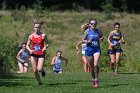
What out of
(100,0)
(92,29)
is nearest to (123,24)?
(100,0)

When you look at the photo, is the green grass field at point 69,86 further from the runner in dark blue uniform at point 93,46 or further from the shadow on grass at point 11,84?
the runner in dark blue uniform at point 93,46

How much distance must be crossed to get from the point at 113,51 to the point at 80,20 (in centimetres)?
2426

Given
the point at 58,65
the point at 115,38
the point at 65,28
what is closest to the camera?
the point at 115,38

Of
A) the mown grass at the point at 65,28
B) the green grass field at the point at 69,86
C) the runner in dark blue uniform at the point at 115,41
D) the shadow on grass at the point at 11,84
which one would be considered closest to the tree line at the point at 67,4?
the mown grass at the point at 65,28

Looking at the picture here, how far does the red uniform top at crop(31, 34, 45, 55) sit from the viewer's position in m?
18.5

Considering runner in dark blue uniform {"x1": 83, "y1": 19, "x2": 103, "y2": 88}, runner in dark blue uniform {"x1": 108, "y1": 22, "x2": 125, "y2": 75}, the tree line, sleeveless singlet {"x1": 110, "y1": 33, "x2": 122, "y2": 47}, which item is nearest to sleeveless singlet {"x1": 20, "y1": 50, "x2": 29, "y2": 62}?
runner in dark blue uniform {"x1": 108, "y1": 22, "x2": 125, "y2": 75}

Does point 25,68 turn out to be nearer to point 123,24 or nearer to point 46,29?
point 46,29

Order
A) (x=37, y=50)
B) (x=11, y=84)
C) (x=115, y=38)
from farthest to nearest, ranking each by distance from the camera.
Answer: (x=115, y=38), (x=11, y=84), (x=37, y=50)

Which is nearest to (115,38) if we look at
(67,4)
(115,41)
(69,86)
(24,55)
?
(115,41)

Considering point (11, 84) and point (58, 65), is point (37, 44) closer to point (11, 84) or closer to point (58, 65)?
point (11, 84)

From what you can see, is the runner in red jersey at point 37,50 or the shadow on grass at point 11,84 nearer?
the runner in red jersey at point 37,50

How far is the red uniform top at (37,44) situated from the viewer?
1845 cm

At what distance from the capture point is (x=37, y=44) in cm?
1850

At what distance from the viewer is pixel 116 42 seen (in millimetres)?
24469
